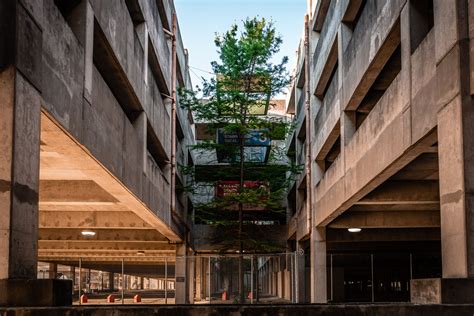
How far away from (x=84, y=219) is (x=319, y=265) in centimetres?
1019

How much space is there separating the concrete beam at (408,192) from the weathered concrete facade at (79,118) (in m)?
7.53

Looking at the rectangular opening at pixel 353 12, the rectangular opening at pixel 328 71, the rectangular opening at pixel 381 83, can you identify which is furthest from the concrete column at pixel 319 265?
the rectangular opening at pixel 353 12

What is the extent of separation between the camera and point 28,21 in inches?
385

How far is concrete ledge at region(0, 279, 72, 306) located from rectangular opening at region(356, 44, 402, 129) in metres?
12.6

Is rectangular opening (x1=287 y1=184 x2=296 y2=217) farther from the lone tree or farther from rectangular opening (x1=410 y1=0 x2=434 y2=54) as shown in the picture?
rectangular opening (x1=410 y1=0 x2=434 y2=54)

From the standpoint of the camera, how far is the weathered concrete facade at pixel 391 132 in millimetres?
10078

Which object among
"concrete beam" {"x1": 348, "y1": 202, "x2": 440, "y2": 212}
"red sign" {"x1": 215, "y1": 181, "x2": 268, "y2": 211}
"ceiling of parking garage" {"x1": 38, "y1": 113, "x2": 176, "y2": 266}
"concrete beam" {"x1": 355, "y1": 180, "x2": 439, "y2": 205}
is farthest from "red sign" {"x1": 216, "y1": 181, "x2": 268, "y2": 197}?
"concrete beam" {"x1": 355, "y1": 180, "x2": 439, "y2": 205}

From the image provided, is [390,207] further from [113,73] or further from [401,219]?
[113,73]

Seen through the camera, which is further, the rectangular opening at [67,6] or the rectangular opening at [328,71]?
the rectangular opening at [328,71]

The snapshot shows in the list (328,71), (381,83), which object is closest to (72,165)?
(381,83)

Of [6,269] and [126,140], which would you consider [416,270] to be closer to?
[126,140]

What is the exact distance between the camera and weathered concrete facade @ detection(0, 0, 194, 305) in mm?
9234

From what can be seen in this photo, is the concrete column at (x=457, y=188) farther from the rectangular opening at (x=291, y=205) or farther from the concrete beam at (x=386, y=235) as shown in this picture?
the rectangular opening at (x=291, y=205)

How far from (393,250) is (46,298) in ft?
109
